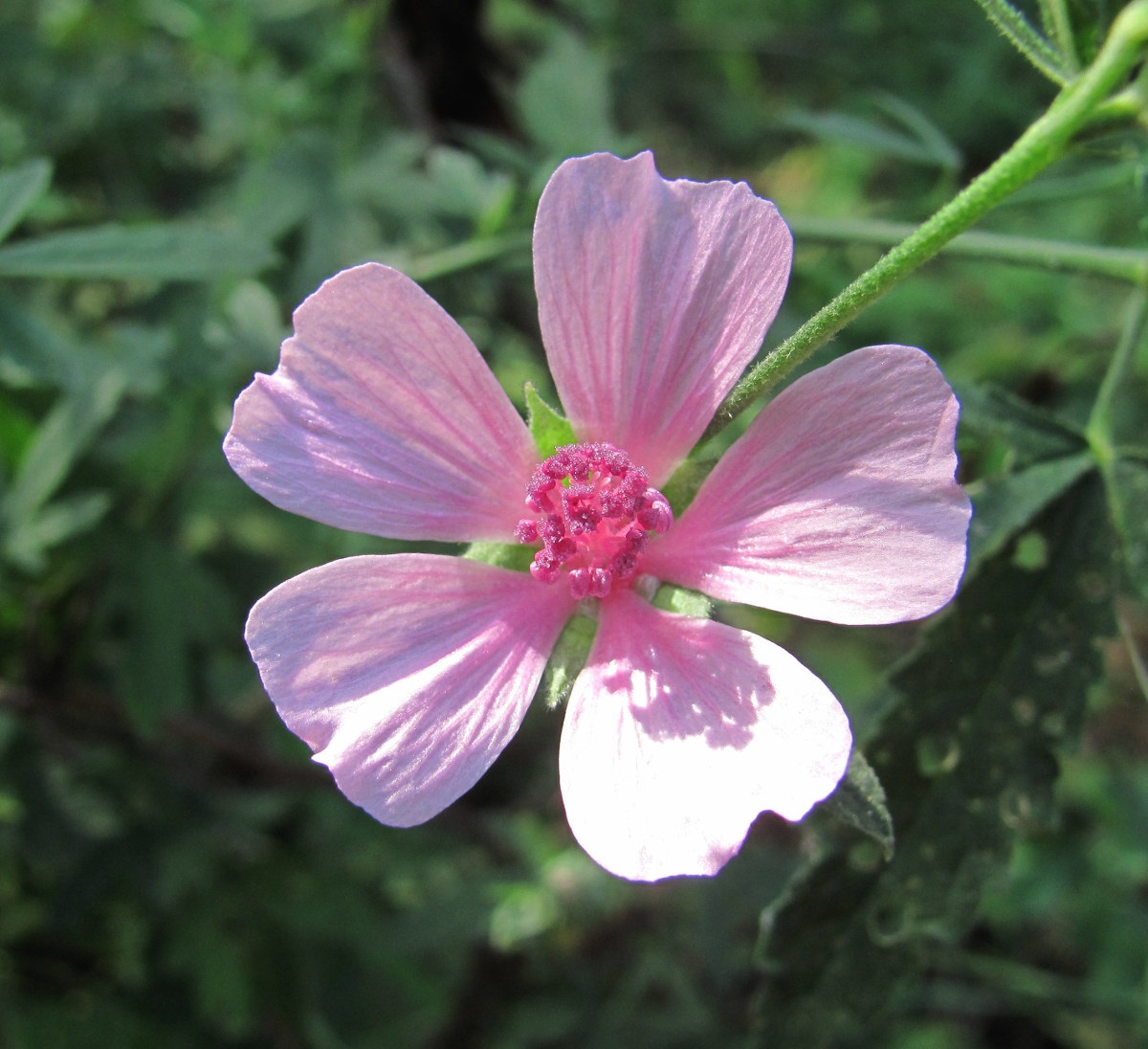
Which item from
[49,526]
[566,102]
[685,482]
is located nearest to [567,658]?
[685,482]

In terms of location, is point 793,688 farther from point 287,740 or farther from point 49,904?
point 49,904

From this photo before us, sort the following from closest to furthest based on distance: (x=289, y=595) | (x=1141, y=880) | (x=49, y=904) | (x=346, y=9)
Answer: (x=289, y=595)
(x=49, y=904)
(x=346, y=9)
(x=1141, y=880)

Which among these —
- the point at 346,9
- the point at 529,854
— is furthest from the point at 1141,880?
the point at 346,9

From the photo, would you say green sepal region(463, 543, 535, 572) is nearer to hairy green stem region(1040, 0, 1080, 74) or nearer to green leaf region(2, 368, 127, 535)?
hairy green stem region(1040, 0, 1080, 74)

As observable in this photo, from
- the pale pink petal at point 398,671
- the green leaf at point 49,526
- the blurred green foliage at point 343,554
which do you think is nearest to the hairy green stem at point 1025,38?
the blurred green foliage at point 343,554

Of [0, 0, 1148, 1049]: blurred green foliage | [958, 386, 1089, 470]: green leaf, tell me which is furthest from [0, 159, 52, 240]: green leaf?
[958, 386, 1089, 470]: green leaf

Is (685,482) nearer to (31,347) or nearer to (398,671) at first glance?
(398,671)
